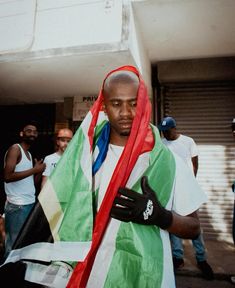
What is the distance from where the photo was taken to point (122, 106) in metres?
1.43

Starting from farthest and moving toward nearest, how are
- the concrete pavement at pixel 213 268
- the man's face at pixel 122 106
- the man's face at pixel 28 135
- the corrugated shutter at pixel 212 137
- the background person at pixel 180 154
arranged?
the corrugated shutter at pixel 212 137, the man's face at pixel 28 135, the background person at pixel 180 154, the concrete pavement at pixel 213 268, the man's face at pixel 122 106

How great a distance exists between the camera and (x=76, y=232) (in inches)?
47.1

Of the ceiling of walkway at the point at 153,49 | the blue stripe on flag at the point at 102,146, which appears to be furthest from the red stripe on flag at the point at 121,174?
the ceiling of walkway at the point at 153,49

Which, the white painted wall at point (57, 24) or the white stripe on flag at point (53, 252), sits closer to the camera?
the white stripe on flag at point (53, 252)

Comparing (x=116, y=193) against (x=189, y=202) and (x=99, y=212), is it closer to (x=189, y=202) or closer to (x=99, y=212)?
Result: (x=99, y=212)

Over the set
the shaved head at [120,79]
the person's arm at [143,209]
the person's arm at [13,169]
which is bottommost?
the person's arm at [143,209]

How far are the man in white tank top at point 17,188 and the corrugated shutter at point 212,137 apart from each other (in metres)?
3.36

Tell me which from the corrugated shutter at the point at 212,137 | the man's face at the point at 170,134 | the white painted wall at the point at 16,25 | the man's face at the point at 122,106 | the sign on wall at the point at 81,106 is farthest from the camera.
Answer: the sign on wall at the point at 81,106

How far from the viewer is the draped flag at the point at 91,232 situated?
45.7 inches

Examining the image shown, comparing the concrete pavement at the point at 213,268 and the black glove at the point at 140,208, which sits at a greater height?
the black glove at the point at 140,208

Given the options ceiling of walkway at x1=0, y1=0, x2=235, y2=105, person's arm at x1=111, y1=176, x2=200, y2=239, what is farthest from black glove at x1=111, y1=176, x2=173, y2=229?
ceiling of walkway at x1=0, y1=0, x2=235, y2=105

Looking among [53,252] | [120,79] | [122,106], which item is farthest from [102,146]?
[53,252]

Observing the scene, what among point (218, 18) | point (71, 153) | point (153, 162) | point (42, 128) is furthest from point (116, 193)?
point (42, 128)

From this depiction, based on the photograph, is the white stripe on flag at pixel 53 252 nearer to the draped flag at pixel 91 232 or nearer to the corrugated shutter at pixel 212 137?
the draped flag at pixel 91 232
